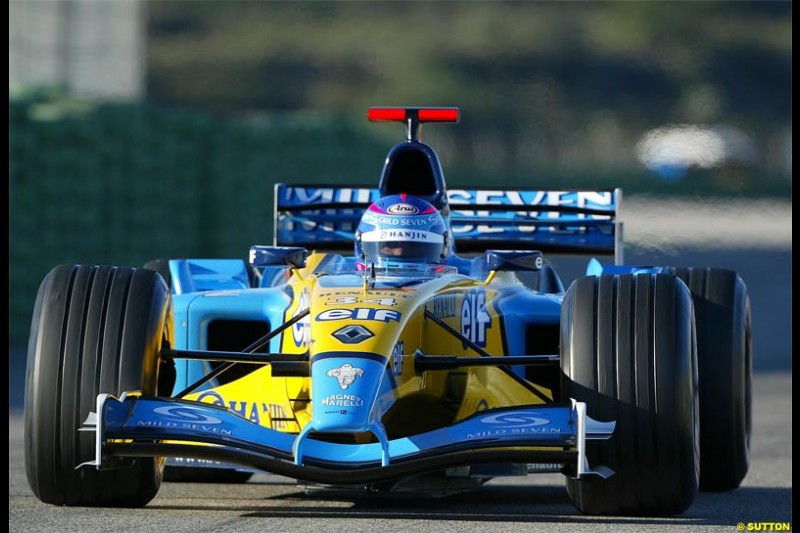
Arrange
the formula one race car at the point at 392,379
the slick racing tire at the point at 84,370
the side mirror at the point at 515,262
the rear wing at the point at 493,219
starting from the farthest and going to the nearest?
the rear wing at the point at 493,219
the side mirror at the point at 515,262
the slick racing tire at the point at 84,370
the formula one race car at the point at 392,379

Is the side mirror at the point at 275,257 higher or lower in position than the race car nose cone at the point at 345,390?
higher

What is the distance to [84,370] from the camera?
25.2ft

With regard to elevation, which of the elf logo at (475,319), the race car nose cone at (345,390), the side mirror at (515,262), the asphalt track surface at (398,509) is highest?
the side mirror at (515,262)

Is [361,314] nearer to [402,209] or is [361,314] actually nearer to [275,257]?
[275,257]

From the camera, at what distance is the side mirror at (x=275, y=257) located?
8836mm

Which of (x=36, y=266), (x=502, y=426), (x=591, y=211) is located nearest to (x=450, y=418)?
(x=502, y=426)

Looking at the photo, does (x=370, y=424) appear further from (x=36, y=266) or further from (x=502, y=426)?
(x=36, y=266)

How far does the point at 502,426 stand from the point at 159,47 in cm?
2004

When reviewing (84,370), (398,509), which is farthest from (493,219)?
(84,370)

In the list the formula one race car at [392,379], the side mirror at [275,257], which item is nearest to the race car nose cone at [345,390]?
the formula one race car at [392,379]

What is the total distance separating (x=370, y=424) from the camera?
7.18 m

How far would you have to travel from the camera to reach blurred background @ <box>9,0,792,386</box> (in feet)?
60.0

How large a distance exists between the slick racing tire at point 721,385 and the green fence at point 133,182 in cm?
928

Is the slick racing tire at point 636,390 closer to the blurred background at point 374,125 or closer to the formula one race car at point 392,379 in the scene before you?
the formula one race car at point 392,379
